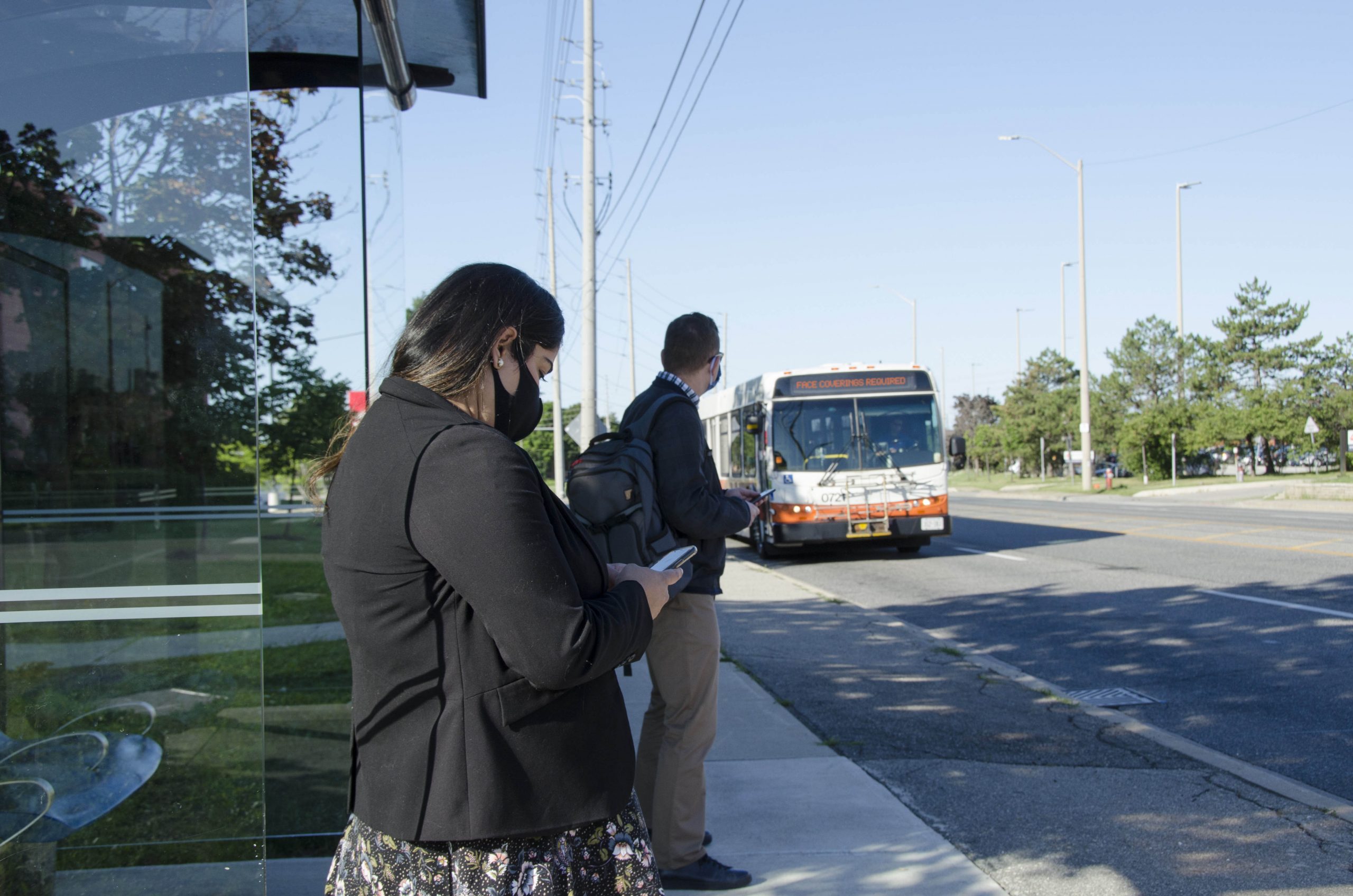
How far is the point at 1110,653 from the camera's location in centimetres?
827

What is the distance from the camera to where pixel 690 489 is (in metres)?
3.65

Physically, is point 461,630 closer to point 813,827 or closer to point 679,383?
point 679,383

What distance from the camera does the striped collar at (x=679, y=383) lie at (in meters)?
3.90

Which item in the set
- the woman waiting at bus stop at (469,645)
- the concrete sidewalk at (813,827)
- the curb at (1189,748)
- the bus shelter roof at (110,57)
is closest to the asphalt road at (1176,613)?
the curb at (1189,748)

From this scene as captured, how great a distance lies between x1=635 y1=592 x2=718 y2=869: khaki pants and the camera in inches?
144

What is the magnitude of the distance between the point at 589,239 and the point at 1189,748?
12000 mm

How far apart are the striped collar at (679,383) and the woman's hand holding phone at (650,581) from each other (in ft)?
6.08

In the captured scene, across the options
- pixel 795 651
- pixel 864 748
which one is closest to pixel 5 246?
pixel 864 748

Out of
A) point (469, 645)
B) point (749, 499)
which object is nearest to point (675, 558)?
point (469, 645)

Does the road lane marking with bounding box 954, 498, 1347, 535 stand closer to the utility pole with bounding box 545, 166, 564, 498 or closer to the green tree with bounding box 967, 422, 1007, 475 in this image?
the utility pole with bounding box 545, 166, 564, 498

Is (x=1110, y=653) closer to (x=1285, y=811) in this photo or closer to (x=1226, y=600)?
(x=1226, y=600)

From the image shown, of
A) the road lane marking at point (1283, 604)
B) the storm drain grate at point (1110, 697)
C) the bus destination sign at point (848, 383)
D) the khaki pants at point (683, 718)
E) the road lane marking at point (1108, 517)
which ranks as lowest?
the storm drain grate at point (1110, 697)

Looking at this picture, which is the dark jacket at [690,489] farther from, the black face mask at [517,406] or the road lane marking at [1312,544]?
the road lane marking at [1312,544]

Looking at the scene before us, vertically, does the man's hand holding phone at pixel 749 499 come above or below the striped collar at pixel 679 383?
below
